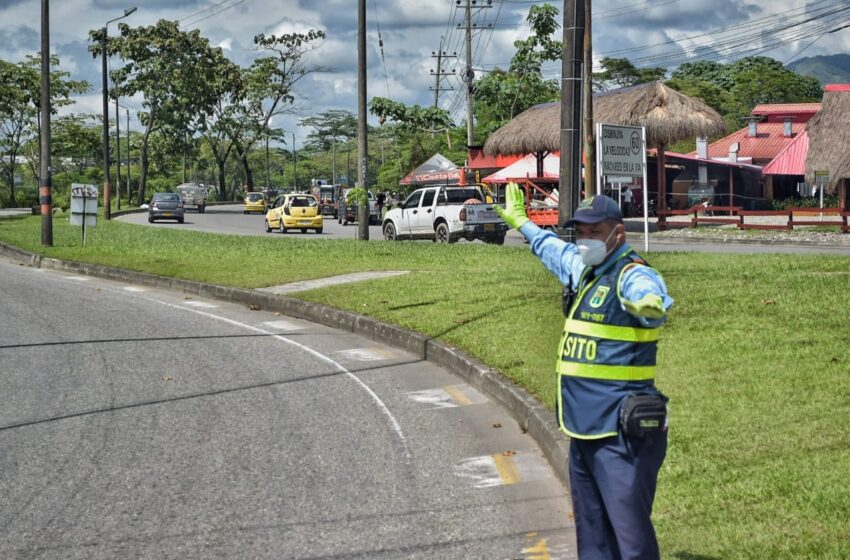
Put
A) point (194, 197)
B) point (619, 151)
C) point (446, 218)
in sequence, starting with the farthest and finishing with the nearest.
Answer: point (194, 197) < point (446, 218) < point (619, 151)

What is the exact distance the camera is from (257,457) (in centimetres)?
823

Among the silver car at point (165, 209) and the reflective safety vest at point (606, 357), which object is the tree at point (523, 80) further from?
the reflective safety vest at point (606, 357)

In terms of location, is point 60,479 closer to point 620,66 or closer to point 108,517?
point 108,517

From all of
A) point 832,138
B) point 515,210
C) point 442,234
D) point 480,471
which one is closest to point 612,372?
point 515,210

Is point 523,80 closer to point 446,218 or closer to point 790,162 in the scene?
point 790,162

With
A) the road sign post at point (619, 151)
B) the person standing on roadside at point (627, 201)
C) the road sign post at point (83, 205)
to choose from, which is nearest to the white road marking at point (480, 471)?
the road sign post at point (619, 151)

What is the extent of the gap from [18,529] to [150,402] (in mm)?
3711

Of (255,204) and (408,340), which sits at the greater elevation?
(255,204)

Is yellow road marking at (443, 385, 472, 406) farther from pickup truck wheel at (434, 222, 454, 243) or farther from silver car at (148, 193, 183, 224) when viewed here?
silver car at (148, 193, 183, 224)

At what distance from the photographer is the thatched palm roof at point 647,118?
126 ft

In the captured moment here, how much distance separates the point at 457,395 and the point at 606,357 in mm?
6123

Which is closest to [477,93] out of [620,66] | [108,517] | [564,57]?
[620,66]

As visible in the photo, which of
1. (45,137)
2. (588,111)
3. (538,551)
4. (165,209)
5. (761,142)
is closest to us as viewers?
(538,551)

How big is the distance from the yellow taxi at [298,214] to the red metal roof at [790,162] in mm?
23189
